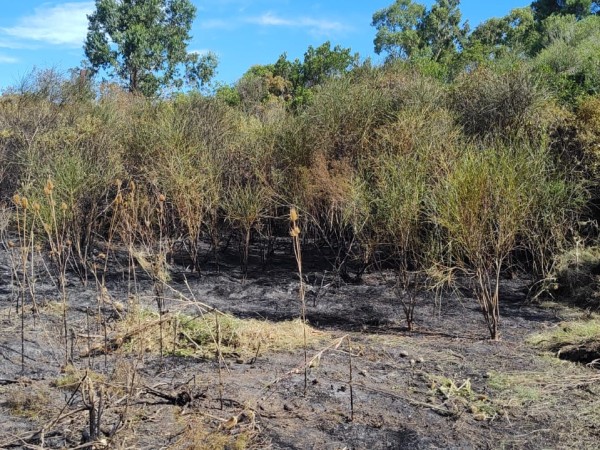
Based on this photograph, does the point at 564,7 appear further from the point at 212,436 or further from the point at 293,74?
the point at 212,436

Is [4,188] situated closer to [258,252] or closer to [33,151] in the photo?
[33,151]

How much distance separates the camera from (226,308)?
805 cm

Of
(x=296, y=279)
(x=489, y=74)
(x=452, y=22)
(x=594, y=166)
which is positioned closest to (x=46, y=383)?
(x=296, y=279)

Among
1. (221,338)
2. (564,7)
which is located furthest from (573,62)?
(564,7)

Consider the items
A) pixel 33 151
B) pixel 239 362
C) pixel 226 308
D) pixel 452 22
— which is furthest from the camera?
pixel 452 22

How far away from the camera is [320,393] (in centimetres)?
452

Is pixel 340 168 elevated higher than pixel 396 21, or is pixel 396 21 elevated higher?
pixel 396 21

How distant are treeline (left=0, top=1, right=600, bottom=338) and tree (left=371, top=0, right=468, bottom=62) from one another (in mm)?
32357

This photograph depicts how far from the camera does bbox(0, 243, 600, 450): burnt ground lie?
3758 mm

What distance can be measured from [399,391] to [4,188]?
1086 centimetres

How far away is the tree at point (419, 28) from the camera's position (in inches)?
1779

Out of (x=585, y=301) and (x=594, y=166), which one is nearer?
(x=585, y=301)

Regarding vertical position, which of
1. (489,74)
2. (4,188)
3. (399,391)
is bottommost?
(399,391)

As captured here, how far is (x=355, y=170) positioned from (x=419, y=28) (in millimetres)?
43780
